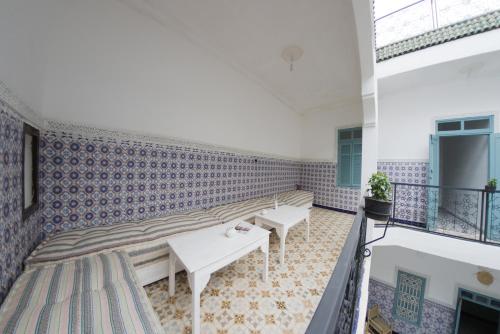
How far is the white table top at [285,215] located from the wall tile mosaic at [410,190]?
304 cm

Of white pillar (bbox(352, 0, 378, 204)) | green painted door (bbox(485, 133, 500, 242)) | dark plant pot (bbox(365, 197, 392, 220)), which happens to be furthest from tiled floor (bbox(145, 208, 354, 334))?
green painted door (bbox(485, 133, 500, 242))

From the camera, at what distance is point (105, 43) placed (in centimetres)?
182

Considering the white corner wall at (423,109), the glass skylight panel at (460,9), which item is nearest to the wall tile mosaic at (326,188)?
the white corner wall at (423,109)

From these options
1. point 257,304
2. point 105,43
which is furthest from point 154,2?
point 257,304

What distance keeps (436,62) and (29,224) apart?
5.93 m

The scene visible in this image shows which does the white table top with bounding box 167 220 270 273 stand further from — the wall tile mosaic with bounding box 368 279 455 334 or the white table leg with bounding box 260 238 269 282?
the wall tile mosaic with bounding box 368 279 455 334

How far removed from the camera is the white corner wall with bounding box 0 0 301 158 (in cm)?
126

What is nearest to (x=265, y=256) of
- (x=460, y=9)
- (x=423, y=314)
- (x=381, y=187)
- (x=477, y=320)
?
(x=381, y=187)

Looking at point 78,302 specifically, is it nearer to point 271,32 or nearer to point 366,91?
point 271,32

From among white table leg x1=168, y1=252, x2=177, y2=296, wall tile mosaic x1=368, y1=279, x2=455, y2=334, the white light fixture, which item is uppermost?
the white light fixture

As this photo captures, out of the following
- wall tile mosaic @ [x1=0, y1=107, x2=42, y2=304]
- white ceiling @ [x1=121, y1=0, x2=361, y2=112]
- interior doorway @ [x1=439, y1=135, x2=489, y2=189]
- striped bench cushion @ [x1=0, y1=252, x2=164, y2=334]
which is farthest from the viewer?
interior doorway @ [x1=439, y1=135, x2=489, y2=189]

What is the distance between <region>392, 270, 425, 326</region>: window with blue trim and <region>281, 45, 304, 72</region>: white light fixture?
563cm

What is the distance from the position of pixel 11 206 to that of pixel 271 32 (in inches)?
Answer: 131

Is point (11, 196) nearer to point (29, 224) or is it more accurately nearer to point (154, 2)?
point (29, 224)
